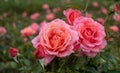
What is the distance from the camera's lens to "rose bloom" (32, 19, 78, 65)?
5.71 ft

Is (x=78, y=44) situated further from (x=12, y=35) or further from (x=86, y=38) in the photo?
(x=12, y=35)

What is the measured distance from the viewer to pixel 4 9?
6.72 m

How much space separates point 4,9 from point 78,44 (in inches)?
200

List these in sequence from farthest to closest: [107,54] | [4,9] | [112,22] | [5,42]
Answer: [4,9], [112,22], [5,42], [107,54]

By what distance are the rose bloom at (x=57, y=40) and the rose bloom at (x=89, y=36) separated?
44mm

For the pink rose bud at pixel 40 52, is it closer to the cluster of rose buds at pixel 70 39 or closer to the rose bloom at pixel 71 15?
the cluster of rose buds at pixel 70 39

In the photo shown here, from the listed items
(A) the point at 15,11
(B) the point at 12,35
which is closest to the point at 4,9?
(A) the point at 15,11

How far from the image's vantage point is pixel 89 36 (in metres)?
1.78

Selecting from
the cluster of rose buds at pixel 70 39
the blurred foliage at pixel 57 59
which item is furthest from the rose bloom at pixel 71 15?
the blurred foliage at pixel 57 59

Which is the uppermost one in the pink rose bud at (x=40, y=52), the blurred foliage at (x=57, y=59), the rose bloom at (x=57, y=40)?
the rose bloom at (x=57, y=40)

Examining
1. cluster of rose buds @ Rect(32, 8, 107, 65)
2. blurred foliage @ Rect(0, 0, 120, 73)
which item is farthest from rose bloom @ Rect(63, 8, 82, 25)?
blurred foliage @ Rect(0, 0, 120, 73)

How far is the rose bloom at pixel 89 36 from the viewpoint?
1766 millimetres

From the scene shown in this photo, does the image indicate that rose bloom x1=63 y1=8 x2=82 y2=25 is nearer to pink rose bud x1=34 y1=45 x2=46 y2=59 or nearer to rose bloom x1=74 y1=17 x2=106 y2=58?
rose bloom x1=74 y1=17 x2=106 y2=58

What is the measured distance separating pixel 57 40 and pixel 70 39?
0.06 metres
